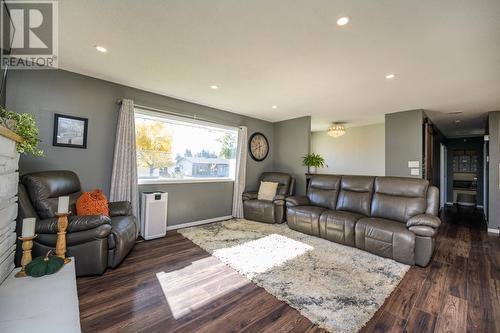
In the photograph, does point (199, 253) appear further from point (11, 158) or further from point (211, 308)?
point (11, 158)

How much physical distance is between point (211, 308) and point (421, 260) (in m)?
2.61

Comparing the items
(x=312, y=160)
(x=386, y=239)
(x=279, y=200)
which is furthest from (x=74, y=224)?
(x=312, y=160)

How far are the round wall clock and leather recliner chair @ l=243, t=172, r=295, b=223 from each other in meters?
0.70

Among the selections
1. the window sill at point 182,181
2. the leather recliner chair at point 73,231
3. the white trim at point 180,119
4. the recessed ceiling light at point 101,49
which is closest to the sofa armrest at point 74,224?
the leather recliner chair at point 73,231

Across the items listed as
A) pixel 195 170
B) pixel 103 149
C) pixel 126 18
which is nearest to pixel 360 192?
pixel 195 170

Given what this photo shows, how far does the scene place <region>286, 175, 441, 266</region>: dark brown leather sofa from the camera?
2701mm

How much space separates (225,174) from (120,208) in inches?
93.5

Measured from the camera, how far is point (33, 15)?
1793mm

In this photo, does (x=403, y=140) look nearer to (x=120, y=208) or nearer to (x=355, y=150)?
(x=355, y=150)

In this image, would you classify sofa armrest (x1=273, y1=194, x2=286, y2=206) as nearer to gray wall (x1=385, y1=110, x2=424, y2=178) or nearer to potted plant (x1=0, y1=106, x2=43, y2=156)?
gray wall (x1=385, y1=110, x2=424, y2=178)

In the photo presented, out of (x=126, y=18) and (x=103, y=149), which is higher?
(x=126, y=18)

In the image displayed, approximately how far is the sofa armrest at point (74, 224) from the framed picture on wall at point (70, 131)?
3.81 ft

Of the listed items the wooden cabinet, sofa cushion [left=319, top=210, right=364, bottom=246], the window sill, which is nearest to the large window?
the window sill

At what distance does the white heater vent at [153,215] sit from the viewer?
11.1 ft
